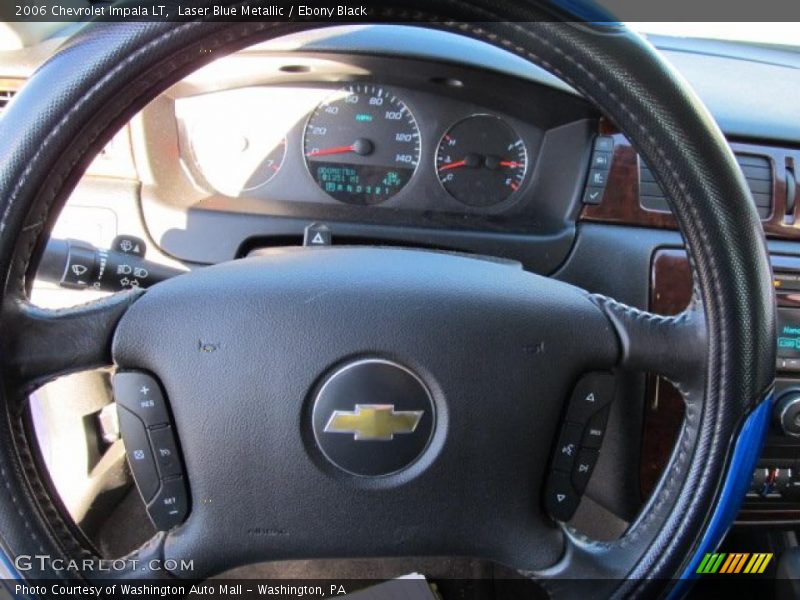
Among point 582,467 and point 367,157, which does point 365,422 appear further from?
point 367,157

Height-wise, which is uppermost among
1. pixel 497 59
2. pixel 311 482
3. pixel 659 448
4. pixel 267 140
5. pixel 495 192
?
pixel 497 59

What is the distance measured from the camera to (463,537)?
109 cm

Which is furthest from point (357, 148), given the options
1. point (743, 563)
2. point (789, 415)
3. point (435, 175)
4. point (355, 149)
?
point (743, 563)

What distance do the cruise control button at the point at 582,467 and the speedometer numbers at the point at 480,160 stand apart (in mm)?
838

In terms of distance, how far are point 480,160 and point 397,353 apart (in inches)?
34.6

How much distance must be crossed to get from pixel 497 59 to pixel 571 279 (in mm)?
503

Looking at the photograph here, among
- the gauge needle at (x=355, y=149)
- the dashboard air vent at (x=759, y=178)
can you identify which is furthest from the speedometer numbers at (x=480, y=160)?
the dashboard air vent at (x=759, y=178)

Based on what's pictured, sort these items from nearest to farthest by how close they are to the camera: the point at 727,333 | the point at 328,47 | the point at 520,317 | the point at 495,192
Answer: the point at 727,333 < the point at 520,317 < the point at 328,47 < the point at 495,192

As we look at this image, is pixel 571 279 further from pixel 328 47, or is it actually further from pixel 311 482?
pixel 311 482

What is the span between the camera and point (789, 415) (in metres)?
1.58

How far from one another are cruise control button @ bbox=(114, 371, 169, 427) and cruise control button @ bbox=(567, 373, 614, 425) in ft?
1.82

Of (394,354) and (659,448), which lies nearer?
(394,354)

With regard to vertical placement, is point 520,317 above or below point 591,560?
above

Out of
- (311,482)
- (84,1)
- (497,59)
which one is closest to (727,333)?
(311,482)
